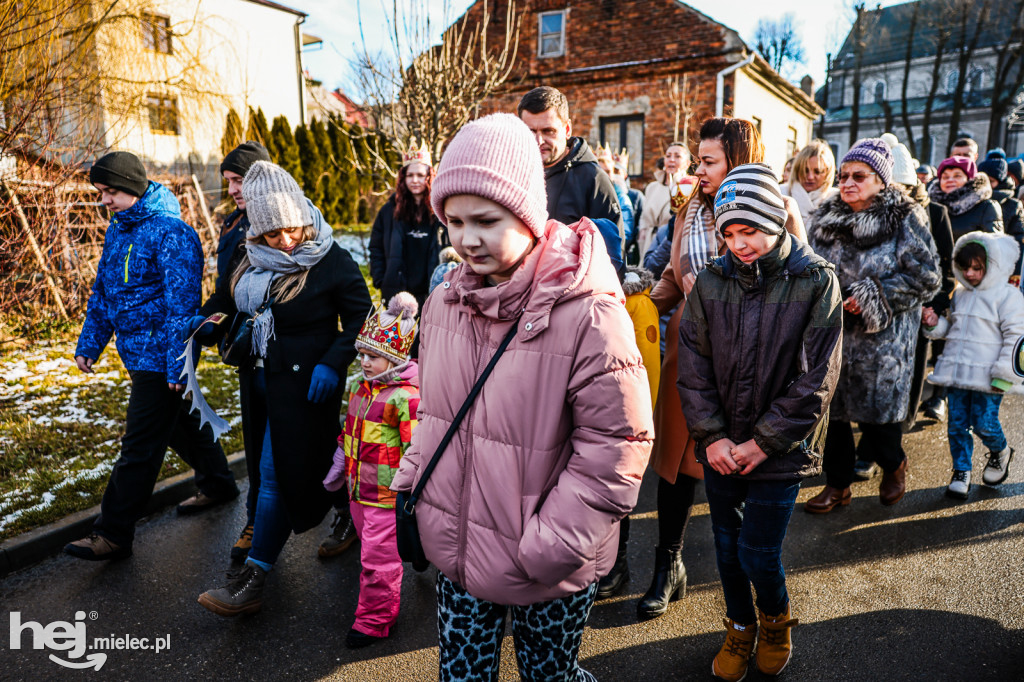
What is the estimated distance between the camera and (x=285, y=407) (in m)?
3.21

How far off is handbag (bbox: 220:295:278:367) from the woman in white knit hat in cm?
1

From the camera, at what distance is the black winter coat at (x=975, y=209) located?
6309mm

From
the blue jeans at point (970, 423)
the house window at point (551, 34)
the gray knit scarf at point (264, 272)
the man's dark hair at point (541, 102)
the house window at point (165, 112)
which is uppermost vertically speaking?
the house window at point (551, 34)

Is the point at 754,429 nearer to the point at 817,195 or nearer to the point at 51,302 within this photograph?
the point at 817,195

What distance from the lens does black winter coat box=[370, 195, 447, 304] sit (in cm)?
522

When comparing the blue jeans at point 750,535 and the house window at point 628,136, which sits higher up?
the house window at point 628,136

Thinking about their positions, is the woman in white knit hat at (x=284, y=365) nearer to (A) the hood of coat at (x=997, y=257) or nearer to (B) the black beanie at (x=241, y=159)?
(B) the black beanie at (x=241, y=159)

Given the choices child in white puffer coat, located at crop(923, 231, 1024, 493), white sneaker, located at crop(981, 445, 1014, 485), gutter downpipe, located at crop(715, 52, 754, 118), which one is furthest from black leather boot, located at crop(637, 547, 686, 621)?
gutter downpipe, located at crop(715, 52, 754, 118)

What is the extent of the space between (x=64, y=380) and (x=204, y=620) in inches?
193

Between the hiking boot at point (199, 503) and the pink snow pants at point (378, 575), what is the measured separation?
191 centimetres

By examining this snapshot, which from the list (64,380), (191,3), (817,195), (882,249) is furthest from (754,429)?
(191,3)

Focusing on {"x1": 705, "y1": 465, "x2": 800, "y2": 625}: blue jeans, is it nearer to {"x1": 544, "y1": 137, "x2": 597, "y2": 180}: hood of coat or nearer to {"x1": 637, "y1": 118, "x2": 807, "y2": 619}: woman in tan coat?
{"x1": 637, "y1": 118, "x2": 807, "y2": 619}: woman in tan coat

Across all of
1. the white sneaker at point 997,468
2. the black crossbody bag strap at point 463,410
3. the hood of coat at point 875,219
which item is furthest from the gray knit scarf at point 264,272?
the white sneaker at point 997,468

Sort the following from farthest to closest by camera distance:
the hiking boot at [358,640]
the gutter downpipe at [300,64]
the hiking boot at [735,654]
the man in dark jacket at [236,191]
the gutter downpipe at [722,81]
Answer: the gutter downpipe at [300,64] → the gutter downpipe at [722,81] → the man in dark jacket at [236,191] → the hiking boot at [358,640] → the hiking boot at [735,654]
